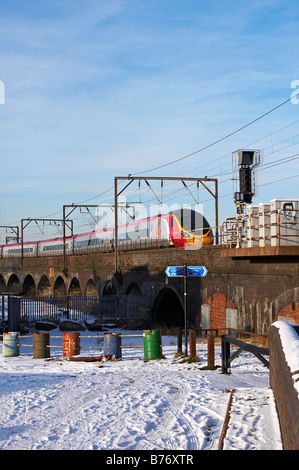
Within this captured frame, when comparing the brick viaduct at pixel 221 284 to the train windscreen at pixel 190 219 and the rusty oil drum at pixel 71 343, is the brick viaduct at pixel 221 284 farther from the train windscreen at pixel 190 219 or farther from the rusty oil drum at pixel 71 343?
the train windscreen at pixel 190 219

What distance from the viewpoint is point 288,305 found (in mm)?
14234

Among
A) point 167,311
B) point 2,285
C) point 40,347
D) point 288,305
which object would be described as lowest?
point 2,285

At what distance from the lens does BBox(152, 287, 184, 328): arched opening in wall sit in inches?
1053

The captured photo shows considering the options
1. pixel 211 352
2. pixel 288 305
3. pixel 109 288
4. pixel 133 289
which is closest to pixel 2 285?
pixel 109 288

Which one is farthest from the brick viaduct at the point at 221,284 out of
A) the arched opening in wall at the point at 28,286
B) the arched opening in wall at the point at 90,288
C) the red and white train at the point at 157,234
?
the arched opening in wall at the point at 28,286

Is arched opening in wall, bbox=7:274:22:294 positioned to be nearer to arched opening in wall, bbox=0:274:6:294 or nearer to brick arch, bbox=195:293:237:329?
arched opening in wall, bbox=0:274:6:294

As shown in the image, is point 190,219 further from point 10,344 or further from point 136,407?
point 136,407

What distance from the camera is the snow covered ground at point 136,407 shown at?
6.58 metres

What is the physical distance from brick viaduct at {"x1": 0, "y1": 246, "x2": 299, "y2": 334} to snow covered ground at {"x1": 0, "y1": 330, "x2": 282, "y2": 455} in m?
2.34

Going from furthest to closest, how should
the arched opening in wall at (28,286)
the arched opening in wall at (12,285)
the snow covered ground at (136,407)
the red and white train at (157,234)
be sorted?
the arched opening in wall at (12,285) < the arched opening in wall at (28,286) < the red and white train at (157,234) < the snow covered ground at (136,407)

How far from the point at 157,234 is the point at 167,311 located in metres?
9.43

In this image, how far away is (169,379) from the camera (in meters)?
11.0

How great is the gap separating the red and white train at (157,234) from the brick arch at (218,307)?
269cm
